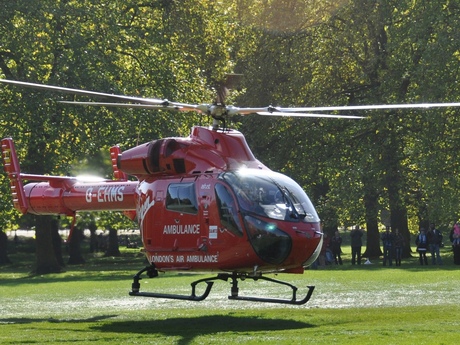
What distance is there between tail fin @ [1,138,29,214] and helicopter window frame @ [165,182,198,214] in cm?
603

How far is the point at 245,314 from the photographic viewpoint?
76.5 ft

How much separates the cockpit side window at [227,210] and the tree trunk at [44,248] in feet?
90.5

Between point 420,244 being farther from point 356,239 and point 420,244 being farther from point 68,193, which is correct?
point 68,193

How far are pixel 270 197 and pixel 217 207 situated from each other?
3.82ft

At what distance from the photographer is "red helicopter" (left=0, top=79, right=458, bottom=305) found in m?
19.9

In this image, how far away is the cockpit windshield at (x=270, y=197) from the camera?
20000 millimetres

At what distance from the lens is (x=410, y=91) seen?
48750 millimetres

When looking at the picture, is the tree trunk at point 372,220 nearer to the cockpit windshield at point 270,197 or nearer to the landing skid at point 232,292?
the landing skid at point 232,292

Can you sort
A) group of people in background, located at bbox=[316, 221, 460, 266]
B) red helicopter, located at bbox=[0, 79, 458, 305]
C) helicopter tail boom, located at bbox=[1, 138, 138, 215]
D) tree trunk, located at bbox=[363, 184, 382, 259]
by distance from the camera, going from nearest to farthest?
red helicopter, located at bbox=[0, 79, 458, 305] → helicopter tail boom, located at bbox=[1, 138, 138, 215] → group of people in background, located at bbox=[316, 221, 460, 266] → tree trunk, located at bbox=[363, 184, 382, 259]

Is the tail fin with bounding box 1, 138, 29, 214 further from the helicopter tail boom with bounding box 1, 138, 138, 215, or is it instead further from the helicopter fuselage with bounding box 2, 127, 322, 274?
the helicopter fuselage with bounding box 2, 127, 322, 274

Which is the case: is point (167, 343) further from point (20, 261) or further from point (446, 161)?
point (20, 261)

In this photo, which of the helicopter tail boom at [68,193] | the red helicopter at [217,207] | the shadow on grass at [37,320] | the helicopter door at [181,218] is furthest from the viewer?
the helicopter tail boom at [68,193]

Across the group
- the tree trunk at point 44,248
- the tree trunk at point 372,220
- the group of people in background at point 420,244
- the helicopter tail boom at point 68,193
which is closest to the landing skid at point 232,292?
the helicopter tail boom at point 68,193

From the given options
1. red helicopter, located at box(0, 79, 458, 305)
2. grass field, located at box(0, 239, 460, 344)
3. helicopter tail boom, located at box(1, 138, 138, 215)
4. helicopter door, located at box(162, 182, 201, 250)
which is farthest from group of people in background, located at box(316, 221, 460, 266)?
helicopter door, located at box(162, 182, 201, 250)
